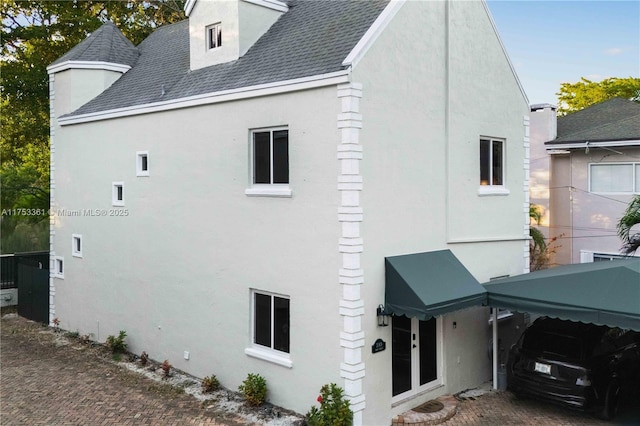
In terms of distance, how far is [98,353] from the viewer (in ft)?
50.3

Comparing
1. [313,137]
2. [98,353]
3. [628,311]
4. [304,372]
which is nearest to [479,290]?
[628,311]

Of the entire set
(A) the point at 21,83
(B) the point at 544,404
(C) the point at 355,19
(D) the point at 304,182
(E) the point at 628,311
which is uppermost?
(A) the point at 21,83

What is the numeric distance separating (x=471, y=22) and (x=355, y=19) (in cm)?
305

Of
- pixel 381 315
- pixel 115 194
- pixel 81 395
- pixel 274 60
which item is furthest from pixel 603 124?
pixel 81 395

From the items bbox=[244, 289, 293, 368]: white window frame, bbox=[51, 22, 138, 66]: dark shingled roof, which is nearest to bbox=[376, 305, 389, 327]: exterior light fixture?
bbox=[244, 289, 293, 368]: white window frame

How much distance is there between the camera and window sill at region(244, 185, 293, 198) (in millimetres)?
10855

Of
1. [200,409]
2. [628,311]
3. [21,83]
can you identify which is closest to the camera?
[628,311]

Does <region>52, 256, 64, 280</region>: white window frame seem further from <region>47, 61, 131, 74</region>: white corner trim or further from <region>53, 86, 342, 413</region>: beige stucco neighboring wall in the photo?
<region>47, 61, 131, 74</region>: white corner trim

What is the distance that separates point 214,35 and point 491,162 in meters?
7.96

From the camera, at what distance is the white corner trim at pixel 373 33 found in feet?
32.1

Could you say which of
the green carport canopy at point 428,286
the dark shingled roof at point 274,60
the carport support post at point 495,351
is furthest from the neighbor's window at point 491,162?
the dark shingled roof at point 274,60

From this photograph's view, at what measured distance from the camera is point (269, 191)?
11.2 metres

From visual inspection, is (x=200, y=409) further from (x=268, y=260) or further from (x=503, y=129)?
(x=503, y=129)

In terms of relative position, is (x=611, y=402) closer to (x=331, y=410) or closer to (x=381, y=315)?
(x=381, y=315)
